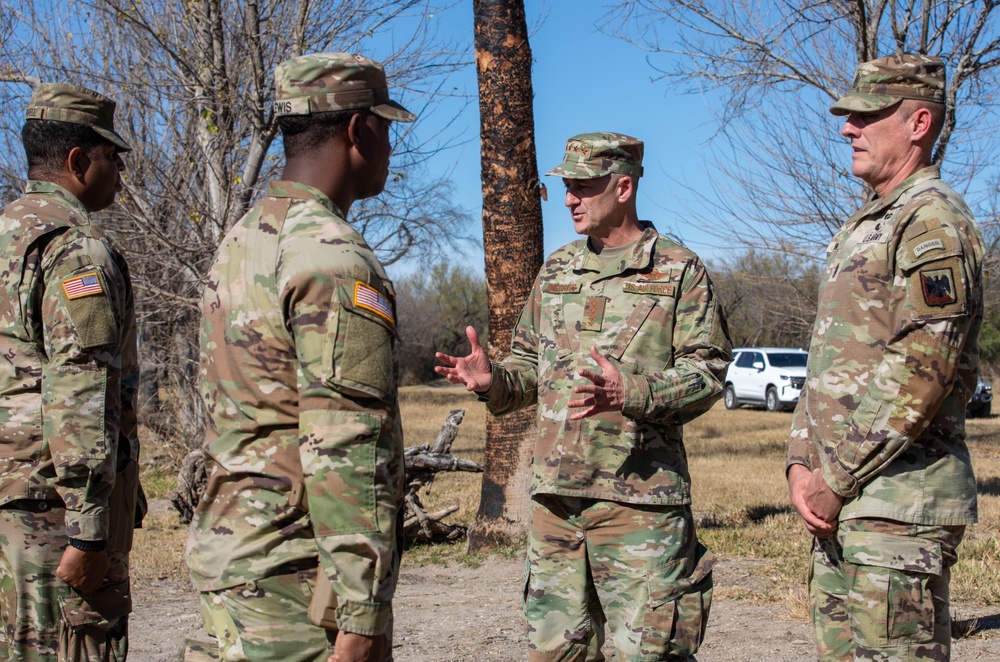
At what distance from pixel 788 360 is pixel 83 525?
2546 cm

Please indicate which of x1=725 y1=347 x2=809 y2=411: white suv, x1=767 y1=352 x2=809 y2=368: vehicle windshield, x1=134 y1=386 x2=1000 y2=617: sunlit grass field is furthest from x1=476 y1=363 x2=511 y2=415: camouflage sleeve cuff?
x1=767 y1=352 x2=809 y2=368: vehicle windshield

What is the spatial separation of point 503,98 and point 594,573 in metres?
4.31

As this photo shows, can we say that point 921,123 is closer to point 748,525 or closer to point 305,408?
point 305,408

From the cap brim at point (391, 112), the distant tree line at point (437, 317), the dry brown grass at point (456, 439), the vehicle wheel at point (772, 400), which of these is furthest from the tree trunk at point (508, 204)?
the distant tree line at point (437, 317)

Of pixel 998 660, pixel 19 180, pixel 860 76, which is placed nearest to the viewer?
pixel 860 76

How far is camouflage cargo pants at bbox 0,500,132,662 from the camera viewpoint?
3150 mm

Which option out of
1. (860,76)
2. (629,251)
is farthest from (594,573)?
(860,76)

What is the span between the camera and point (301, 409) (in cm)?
220

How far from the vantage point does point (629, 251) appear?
3629 mm

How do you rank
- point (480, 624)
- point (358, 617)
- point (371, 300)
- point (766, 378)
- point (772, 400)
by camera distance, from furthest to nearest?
point (766, 378), point (772, 400), point (480, 624), point (371, 300), point (358, 617)

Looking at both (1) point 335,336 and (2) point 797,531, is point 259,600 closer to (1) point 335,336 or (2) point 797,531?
(1) point 335,336

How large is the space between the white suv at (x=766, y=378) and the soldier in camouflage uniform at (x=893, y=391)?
2259 cm

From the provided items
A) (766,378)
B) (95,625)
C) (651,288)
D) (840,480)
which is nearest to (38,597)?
(95,625)

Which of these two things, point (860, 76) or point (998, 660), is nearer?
point (860, 76)
